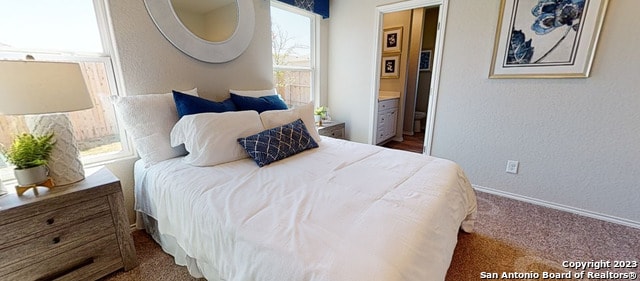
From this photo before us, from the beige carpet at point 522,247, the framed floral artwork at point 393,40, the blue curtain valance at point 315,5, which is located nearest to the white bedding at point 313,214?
the beige carpet at point 522,247

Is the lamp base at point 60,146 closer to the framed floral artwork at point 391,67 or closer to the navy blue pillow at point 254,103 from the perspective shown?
the navy blue pillow at point 254,103

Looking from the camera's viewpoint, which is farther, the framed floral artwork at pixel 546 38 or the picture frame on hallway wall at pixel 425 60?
the picture frame on hallway wall at pixel 425 60

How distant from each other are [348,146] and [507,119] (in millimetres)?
1564

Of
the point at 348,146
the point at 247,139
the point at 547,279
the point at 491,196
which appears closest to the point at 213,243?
the point at 247,139

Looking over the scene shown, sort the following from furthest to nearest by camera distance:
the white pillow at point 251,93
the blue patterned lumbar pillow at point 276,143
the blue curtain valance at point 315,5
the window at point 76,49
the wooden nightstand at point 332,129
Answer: the wooden nightstand at point 332,129
the blue curtain valance at point 315,5
the white pillow at point 251,93
the blue patterned lumbar pillow at point 276,143
the window at point 76,49

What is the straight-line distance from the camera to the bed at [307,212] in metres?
0.82

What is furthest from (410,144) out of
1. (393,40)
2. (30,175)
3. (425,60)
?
(30,175)

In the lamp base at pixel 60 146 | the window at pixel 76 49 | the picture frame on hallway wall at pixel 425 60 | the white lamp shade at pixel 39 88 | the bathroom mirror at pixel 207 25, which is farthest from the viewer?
the picture frame on hallway wall at pixel 425 60

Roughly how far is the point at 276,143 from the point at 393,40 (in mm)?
3519

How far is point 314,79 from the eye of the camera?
346 cm

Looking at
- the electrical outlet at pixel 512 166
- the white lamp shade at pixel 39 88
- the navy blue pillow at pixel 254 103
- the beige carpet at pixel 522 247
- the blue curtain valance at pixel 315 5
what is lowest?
the beige carpet at pixel 522 247

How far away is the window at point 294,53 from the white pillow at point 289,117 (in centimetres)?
102

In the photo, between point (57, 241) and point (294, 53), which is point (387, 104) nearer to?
point (294, 53)

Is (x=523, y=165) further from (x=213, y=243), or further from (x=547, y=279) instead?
(x=213, y=243)
